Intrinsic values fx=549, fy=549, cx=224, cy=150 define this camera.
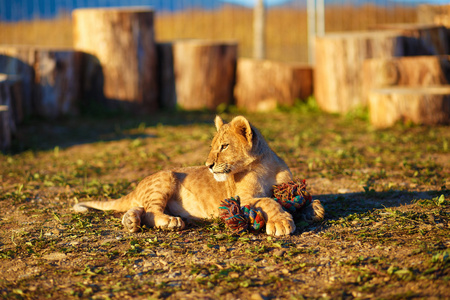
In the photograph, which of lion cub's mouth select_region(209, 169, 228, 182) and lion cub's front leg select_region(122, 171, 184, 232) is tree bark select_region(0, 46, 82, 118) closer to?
lion cub's front leg select_region(122, 171, 184, 232)

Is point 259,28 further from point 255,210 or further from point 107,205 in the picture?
point 255,210

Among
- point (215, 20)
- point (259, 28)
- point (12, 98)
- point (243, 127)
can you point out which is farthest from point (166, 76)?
point (243, 127)

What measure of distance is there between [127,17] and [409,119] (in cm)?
632

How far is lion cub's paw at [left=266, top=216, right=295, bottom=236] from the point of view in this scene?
4.51m

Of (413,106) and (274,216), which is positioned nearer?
(274,216)

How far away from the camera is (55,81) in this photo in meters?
11.6

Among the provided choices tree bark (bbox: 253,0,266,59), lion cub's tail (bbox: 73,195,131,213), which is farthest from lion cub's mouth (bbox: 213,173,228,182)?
tree bark (bbox: 253,0,266,59)

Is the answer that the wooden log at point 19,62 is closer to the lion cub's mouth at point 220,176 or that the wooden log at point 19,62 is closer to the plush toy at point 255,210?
the lion cub's mouth at point 220,176

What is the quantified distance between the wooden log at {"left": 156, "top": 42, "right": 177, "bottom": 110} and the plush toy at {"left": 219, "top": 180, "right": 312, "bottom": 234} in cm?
→ 832

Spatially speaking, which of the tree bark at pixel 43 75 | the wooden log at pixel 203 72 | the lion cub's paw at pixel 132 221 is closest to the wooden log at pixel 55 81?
the tree bark at pixel 43 75

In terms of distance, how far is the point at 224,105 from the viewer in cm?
1296

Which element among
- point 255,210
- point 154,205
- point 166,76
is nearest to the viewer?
point 255,210

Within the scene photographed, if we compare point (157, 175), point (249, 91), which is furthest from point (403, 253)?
point (249, 91)

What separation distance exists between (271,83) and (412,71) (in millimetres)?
3206
